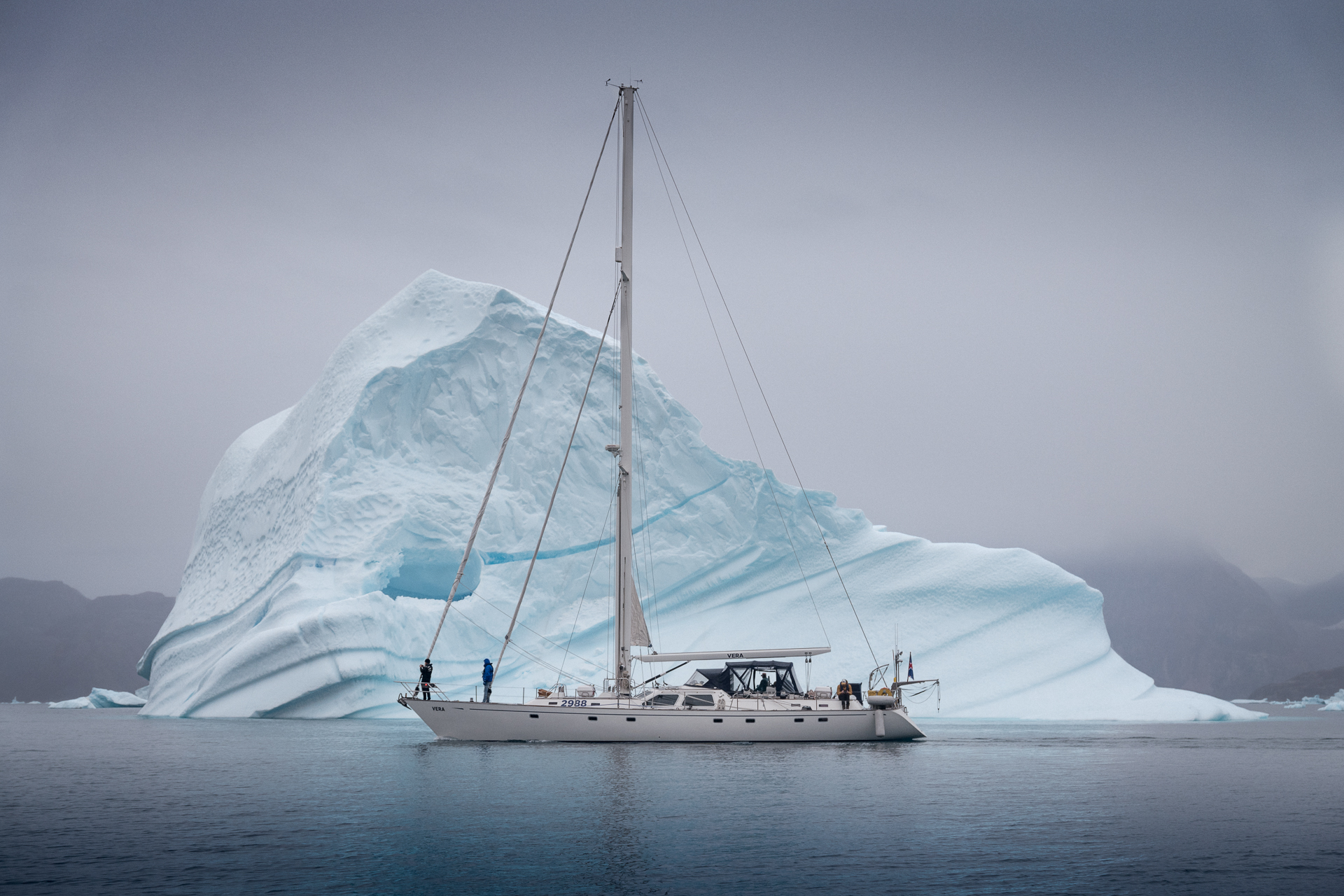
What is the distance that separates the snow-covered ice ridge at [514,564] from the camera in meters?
33.1

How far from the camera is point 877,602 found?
117 feet

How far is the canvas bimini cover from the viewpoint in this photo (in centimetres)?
2430

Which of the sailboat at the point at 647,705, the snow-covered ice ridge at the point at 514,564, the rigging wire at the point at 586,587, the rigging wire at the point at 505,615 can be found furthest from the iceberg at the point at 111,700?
the sailboat at the point at 647,705

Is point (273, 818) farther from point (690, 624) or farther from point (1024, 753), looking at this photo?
point (690, 624)

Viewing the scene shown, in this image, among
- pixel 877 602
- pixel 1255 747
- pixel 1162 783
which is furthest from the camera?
pixel 877 602

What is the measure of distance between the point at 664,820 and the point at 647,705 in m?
9.73

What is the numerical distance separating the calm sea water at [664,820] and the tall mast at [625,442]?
2355 millimetres

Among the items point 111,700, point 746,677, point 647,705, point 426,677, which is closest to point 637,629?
point 647,705

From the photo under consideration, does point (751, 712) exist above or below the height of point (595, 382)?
below

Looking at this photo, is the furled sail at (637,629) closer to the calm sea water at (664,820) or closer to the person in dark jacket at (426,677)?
the calm sea water at (664,820)

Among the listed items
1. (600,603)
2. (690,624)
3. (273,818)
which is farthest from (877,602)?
(273,818)

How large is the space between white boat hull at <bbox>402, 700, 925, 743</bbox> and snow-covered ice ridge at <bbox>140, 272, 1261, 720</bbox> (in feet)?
29.5

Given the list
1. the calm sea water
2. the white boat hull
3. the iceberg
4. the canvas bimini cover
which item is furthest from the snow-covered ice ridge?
the iceberg

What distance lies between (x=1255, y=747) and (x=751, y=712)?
43.5 feet
